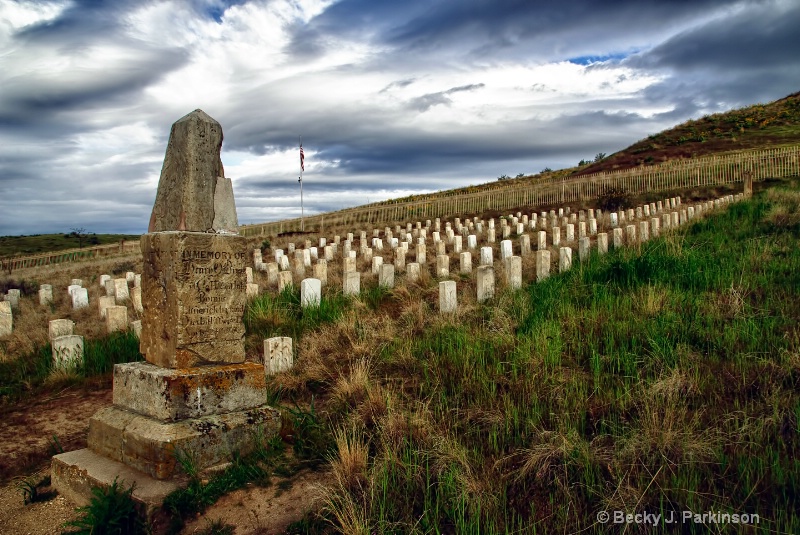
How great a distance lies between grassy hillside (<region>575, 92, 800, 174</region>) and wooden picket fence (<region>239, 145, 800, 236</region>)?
26.8ft

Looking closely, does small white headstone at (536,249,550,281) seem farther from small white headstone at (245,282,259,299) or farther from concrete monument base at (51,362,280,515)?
concrete monument base at (51,362,280,515)

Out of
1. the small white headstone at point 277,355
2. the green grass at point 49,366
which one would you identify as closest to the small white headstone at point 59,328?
the green grass at point 49,366

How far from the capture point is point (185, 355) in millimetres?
4180

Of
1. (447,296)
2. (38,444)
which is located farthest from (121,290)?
(447,296)

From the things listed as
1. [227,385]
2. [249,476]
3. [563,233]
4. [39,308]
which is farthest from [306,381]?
[563,233]

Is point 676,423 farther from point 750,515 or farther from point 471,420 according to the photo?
point 471,420

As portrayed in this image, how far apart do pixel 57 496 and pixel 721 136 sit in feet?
153

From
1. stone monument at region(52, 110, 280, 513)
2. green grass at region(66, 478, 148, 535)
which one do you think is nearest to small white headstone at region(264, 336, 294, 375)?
stone monument at region(52, 110, 280, 513)

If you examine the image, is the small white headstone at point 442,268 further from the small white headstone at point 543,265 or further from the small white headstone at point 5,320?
the small white headstone at point 5,320

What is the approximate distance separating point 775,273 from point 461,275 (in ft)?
17.0

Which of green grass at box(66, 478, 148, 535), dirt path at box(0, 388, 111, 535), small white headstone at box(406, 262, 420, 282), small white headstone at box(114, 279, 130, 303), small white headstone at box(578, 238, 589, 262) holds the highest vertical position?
small white headstone at box(578, 238, 589, 262)

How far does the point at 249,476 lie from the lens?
3.71 m

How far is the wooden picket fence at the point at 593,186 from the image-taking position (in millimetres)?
24125

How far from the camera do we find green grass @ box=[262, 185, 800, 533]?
8.63 ft
